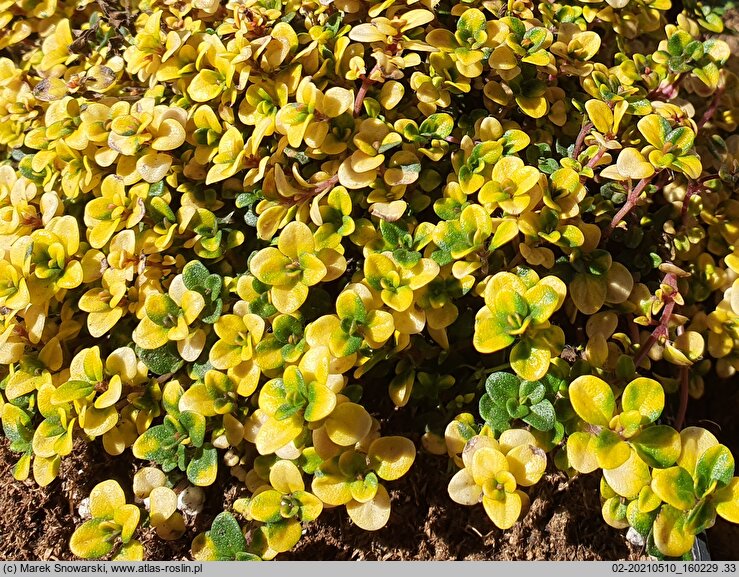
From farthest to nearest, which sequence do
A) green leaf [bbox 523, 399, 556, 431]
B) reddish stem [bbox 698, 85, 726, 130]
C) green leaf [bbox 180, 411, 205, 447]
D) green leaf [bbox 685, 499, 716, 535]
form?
reddish stem [bbox 698, 85, 726, 130]
green leaf [bbox 180, 411, 205, 447]
green leaf [bbox 523, 399, 556, 431]
green leaf [bbox 685, 499, 716, 535]

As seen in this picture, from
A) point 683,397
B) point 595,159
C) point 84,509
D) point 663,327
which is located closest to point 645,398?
point 663,327

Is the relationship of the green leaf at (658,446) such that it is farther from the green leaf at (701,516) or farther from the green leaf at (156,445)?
the green leaf at (156,445)

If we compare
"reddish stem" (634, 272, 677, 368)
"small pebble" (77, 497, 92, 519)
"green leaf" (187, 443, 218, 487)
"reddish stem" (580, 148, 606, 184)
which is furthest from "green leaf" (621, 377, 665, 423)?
"small pebble" (77, 497, 92, 519)

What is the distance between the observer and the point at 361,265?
1.51 metres

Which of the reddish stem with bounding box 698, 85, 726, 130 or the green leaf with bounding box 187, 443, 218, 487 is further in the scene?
the reddish stem with bounding box 698, 85, 726, 130

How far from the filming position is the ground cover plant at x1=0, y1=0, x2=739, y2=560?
1.16 metres

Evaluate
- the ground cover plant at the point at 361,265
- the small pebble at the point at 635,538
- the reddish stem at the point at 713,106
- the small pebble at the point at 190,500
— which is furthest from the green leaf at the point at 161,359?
the reddish stem at the point at 713,106

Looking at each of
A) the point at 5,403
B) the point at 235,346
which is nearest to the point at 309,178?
the point at 235,346

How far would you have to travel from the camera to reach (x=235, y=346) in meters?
1.31

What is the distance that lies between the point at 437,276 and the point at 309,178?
1.35ft

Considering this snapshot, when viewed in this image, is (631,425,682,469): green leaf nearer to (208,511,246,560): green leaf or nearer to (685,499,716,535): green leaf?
(685,499,716,535): green leaf

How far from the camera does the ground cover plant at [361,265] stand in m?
1.16

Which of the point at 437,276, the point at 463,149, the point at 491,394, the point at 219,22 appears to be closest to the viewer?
the point at 491,394

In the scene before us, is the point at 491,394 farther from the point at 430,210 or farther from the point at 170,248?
the point at 170,248
